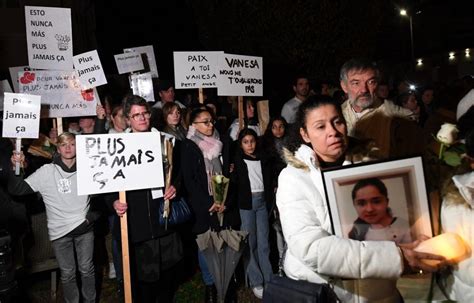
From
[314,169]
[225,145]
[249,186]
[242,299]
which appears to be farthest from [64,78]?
[314,169]

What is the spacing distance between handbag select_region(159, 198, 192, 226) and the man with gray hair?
1.94 metres

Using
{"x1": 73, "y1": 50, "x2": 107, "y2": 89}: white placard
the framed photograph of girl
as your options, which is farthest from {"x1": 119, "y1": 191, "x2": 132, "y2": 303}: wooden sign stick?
{"x1": 73, "y1": 50, "x2": 107, "y2": 89}: white placard

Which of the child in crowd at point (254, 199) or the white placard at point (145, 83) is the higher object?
the white placard at point (145, 83)

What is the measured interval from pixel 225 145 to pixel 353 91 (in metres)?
2.36

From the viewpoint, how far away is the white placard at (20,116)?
5.46m

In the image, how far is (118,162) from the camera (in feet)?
13.6

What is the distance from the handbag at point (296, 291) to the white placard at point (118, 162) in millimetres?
2168

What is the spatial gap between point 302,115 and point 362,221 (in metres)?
0.63

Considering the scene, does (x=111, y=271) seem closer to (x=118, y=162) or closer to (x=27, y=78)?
(x=118, y=162)

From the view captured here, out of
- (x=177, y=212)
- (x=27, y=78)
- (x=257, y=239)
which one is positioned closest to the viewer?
(x=177, y=212)

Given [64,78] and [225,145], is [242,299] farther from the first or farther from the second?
[64,78]

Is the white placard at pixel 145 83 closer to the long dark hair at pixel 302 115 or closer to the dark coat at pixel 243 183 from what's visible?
the dark coat at pixel 243 183

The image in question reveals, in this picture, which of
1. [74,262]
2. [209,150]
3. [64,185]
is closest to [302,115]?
[209,150]

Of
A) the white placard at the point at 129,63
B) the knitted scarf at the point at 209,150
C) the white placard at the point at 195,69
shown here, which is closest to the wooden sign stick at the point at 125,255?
the knitted scarf at the point at 209,150
